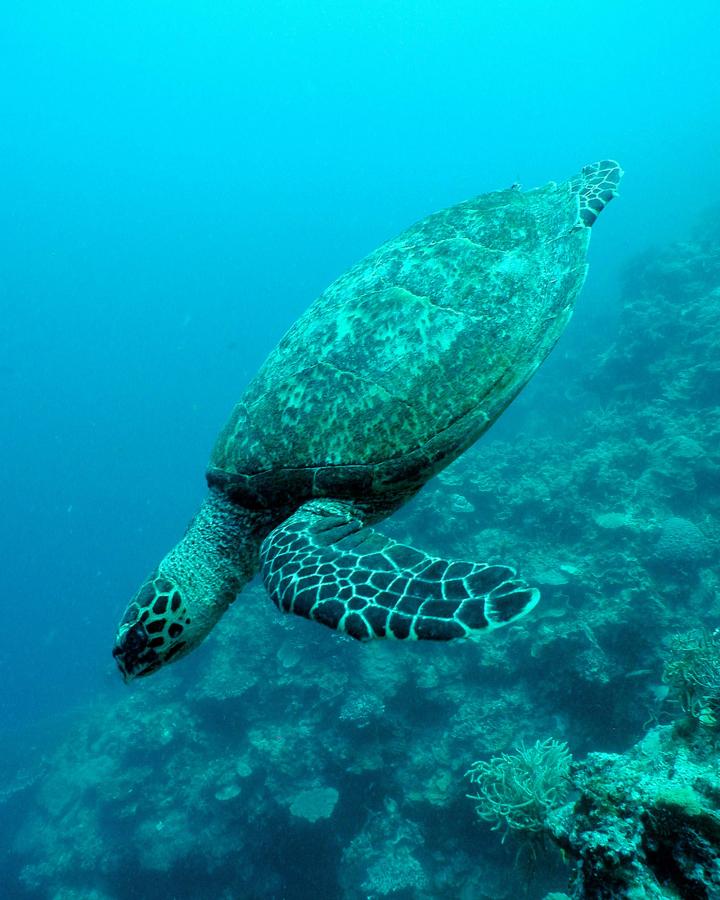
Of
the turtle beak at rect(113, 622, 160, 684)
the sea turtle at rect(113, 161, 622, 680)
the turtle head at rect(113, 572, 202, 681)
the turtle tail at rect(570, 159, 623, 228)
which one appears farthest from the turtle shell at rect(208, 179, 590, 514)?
the turtle beak at rect(113, 622, 160, 684)

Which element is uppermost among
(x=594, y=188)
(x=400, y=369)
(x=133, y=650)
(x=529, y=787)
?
(x=594, y=188)

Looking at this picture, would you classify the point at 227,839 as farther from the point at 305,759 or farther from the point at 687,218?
the point at 687,218

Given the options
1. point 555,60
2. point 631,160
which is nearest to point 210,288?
point 631,160

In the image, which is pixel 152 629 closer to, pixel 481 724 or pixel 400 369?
pixel 400 369

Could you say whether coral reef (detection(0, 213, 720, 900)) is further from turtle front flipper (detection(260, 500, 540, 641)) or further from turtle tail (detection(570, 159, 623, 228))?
turtle tail (detection(570, 159, 623, 228))

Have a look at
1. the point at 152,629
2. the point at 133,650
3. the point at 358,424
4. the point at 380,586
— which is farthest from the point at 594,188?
the point at 133,650

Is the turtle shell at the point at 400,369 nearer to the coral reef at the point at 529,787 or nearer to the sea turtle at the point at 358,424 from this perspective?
the sea turtle at the point at 358,424

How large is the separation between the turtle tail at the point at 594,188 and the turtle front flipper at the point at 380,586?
362 centimetres

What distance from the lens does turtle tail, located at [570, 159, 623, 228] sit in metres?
4.78

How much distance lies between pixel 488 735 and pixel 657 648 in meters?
2.40

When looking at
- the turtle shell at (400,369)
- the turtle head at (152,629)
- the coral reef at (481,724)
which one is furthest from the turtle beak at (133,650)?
the coral reef at (481,724)

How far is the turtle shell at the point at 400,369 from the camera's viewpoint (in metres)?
3.40

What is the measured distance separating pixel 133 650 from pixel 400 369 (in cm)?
262

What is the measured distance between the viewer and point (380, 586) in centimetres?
259
